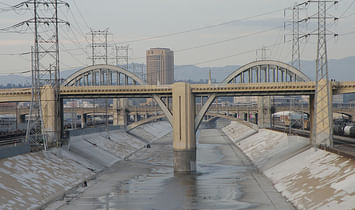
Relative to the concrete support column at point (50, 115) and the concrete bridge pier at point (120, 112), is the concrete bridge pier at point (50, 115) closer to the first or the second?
the concrete support column at point (50, 115)

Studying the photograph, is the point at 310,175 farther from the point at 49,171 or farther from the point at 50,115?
the point at 50,115

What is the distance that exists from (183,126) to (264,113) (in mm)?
75078

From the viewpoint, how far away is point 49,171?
66.9 metres

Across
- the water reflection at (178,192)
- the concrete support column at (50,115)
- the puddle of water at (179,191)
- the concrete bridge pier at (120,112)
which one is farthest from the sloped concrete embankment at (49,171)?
the concrete bridge pier at (120,112)

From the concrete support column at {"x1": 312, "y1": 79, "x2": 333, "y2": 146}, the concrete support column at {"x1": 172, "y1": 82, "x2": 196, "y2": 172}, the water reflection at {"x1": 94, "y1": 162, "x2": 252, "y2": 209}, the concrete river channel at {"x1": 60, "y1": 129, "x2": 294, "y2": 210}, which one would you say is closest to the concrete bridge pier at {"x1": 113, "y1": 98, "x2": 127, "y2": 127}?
the concrete river channel at {"x1": 60, "y1": 129, "x2": 294, "y2": 210}

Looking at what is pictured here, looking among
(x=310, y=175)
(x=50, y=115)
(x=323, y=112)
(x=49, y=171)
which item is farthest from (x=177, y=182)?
(x=50, y=115)

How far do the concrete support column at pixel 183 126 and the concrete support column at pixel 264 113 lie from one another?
70196mm

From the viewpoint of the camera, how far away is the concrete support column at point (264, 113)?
149875 millimetres

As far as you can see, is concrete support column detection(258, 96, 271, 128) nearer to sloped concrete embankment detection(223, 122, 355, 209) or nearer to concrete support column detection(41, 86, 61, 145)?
sloped concrete embankment detection(223, 122, 355, 209)

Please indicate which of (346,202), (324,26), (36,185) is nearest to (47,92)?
(36,185)

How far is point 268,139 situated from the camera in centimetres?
11625

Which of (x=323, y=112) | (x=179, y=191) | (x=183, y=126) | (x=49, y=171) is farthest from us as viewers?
(x=183, y=126)

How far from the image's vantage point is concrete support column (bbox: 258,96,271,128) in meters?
150

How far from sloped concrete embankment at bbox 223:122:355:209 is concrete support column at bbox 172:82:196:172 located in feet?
38.0
